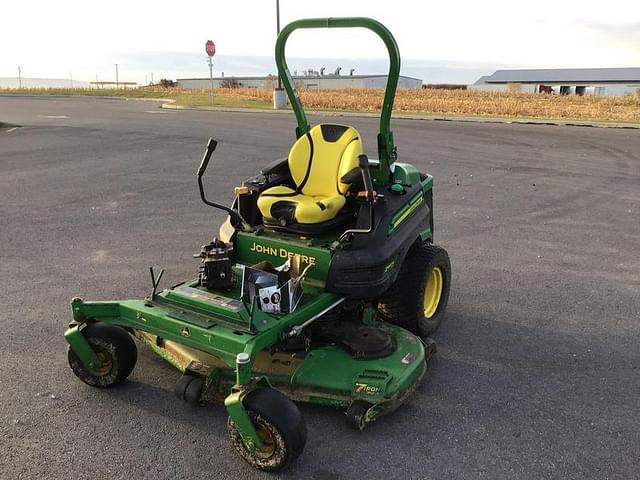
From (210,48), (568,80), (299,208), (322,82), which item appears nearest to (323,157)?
(299,208)

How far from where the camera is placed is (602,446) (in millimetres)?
2928

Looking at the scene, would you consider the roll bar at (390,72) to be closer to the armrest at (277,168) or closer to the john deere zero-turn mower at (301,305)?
the john deere zero-turn mower at (301,305)

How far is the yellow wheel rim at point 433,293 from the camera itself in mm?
4211

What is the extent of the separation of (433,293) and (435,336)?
0.34 metres

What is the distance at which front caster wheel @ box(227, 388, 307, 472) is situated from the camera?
259cm

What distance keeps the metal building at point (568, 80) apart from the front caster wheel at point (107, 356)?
5689 centimetres

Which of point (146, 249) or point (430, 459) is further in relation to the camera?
point (146, 249)

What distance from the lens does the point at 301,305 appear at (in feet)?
10.7

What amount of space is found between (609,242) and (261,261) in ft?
13.8

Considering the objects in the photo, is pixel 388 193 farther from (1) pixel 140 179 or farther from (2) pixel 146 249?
(1) pixel 140 179

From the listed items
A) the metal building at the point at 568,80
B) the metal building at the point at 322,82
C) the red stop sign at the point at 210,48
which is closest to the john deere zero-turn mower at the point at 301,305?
the red stop sign at the point at 210,48

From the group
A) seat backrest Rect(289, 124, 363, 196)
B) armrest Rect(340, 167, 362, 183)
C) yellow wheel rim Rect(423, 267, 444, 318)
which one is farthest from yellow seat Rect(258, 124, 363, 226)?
yellow wheel rim Rect(423, 267, 444, 318)

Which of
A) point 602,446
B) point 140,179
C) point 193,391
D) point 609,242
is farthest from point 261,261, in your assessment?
point 140,179

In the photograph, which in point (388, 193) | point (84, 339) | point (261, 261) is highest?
point (388, 193)
